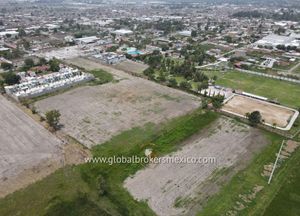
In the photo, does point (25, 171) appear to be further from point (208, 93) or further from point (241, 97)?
point (241, 97)

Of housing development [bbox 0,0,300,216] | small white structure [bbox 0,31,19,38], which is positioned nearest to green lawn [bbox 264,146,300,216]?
housing development [bbox 0,0,300,216]

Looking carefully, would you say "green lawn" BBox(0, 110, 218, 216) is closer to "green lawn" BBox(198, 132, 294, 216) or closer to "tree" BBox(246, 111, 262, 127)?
"green lawn" BBox(198, 132, 294, 216)

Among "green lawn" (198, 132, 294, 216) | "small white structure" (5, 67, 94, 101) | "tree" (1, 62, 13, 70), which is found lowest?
"tree" (1, 62, 13, 70)

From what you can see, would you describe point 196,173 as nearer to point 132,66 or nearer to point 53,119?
point 53,119

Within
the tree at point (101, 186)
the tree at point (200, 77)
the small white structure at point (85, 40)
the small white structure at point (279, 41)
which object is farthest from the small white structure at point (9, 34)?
the tree at point (101, 186)

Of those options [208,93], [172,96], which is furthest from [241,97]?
[172,96]
